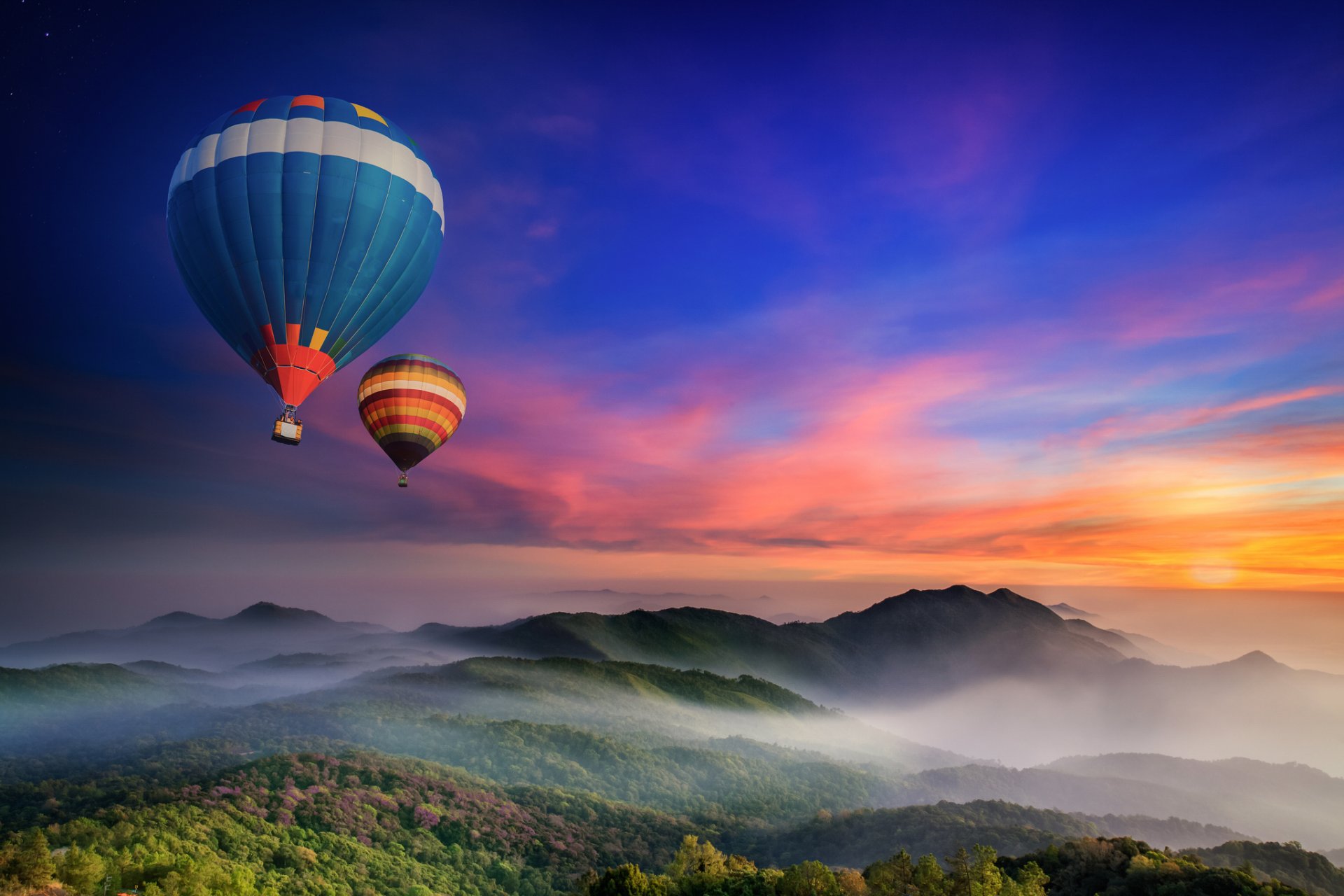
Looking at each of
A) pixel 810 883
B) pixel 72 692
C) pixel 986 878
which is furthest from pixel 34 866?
pixel 72 692

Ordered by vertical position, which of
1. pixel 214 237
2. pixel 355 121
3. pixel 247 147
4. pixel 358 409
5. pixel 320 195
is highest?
pixel 355 121

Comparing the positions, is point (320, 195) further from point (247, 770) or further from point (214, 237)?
point (247, 770)

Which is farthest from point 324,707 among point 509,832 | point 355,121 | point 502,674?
point 355,121

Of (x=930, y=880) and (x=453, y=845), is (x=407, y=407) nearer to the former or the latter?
(x=453, y=845)

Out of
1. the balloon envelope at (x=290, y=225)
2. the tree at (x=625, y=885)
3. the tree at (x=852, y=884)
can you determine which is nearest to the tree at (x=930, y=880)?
the tree at (x=852, y=884)

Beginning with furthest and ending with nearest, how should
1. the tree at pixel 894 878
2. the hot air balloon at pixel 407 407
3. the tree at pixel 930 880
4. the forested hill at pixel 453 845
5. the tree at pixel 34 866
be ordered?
the hot air balloon at pixel 407 407 → the tree at pixel 894 878 → the tree at pixel 930 880 → the forested hill at pixel 453 845 → the tree at pixel 34 866

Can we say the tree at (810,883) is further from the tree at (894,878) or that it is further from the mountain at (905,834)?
the mountain at (905,834)
